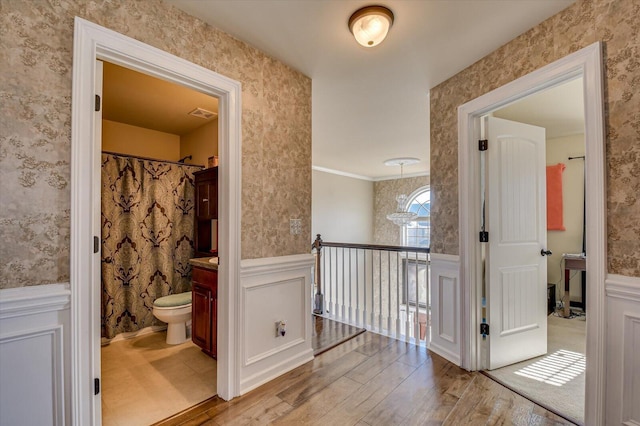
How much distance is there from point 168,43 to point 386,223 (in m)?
6.58

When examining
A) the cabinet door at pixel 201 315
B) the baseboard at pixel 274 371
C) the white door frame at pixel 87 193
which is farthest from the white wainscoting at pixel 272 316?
the white door frame at pixel 87 193

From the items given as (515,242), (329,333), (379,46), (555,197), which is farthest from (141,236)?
(555,197)

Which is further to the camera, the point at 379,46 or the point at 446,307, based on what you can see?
the point at 446,307

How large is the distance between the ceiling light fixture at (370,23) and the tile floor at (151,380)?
8.42ft

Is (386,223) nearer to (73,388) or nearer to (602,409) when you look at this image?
(602,409)

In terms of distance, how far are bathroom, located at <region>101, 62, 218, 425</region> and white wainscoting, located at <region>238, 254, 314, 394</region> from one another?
391 millimetres

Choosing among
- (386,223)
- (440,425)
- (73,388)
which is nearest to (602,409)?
(440,425)

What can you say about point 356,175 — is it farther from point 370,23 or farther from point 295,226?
point 370,23

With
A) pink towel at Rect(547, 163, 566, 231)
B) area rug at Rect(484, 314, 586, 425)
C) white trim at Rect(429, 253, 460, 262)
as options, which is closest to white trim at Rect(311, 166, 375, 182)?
white trim at Rect(429, 253, 460, 262)

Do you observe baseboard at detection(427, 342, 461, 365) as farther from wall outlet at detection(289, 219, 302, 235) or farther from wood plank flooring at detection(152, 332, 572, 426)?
wall outlet at detection(289, 219, 302, 235)

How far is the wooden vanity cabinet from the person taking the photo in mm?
2363

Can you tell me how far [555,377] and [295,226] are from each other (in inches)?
92.0

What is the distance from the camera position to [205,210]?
332 cm

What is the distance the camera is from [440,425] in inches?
65.1
